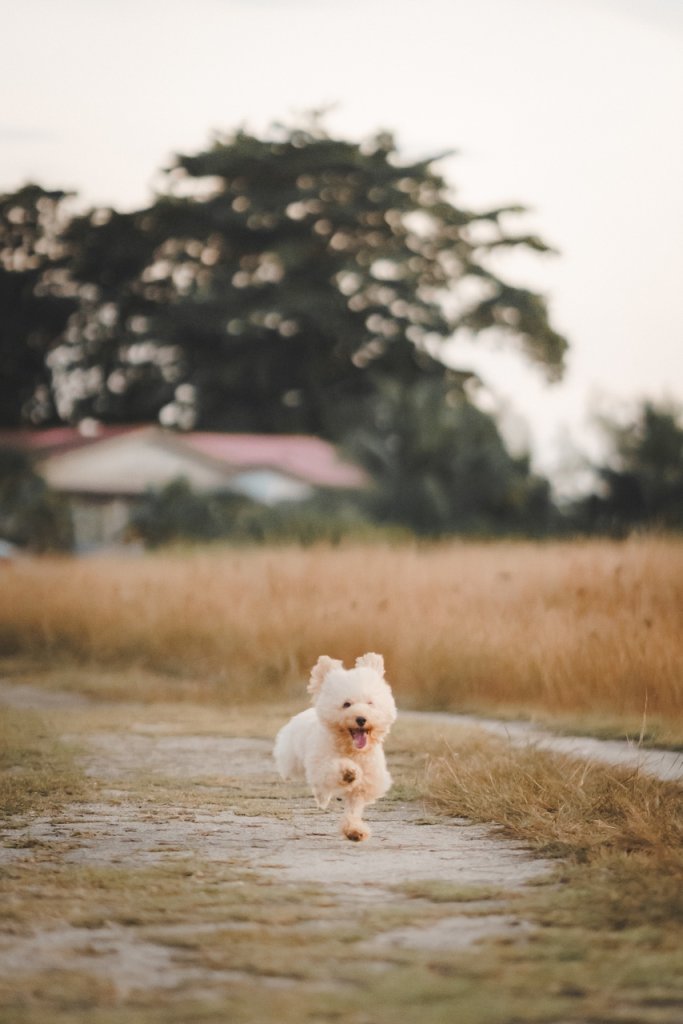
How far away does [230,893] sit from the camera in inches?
241

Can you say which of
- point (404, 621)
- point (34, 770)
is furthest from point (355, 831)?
point (404, 621)

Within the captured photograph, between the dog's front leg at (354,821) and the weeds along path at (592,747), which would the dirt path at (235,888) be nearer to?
the dog's front leg at (354,821)

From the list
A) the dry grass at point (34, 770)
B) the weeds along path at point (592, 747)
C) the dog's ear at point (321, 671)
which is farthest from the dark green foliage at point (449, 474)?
the dog's ear at point (321, 671)

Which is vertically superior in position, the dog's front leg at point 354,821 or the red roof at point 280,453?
the red roof at point 280,453

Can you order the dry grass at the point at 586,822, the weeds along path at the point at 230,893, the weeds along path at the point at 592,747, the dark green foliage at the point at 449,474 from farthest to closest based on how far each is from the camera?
the dark green foliage at the point at 449,474, the weeds along path at the point at 592,747, the dry grass at the point at 586,822, the weeds along path at the point at 230,893

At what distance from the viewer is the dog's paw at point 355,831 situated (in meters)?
7.32

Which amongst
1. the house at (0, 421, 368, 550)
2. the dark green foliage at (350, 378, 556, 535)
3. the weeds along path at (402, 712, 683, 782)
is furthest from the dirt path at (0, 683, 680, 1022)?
the house at (0, 421, 368, 550)

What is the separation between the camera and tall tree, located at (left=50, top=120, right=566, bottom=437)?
2046 inches

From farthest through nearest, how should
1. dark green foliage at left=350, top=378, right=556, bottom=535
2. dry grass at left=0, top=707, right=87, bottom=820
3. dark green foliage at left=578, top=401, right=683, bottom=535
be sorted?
dark green foliage at left=350, top=378, right=556, bottom=535, dark green foliage at left=578, top=401, right=683, bottom=535, dry grass at left=0, top=707, right=87, bottom=820

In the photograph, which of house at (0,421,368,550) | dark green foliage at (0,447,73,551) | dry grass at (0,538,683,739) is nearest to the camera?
dry grass at (0,538,683,739)

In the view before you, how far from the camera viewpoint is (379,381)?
5225 centimetres

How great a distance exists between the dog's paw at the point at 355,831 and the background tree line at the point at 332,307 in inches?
1594

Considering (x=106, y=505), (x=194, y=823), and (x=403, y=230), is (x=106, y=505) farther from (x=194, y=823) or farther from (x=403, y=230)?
(x=194, y=823)

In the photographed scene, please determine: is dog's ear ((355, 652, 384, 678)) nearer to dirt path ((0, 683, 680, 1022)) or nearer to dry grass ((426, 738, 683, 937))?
dirt path ((0, 683, 680, 1022))
